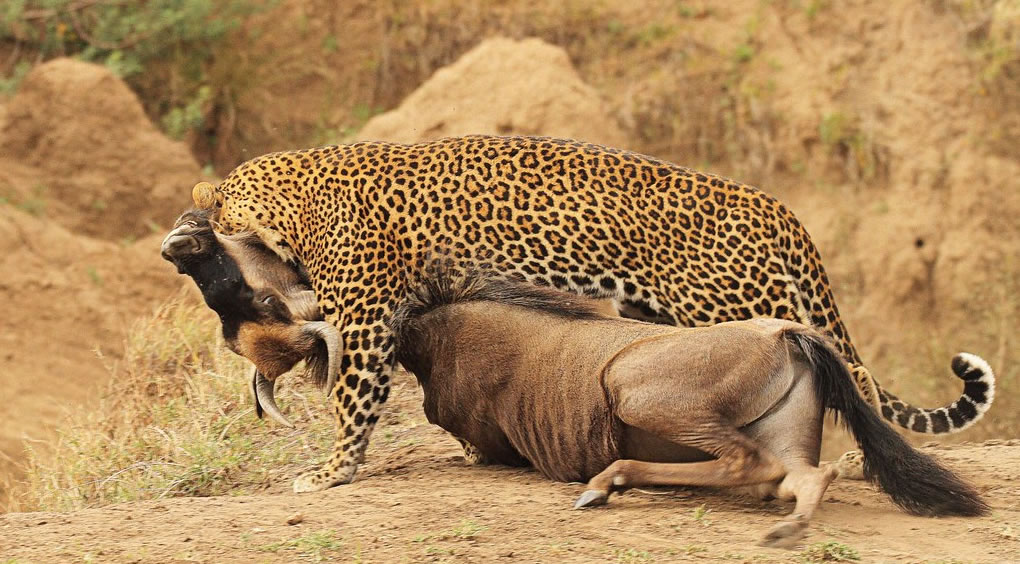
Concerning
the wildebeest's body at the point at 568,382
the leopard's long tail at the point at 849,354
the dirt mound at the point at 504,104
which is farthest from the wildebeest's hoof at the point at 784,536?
the dirt mound at the point at 504,104

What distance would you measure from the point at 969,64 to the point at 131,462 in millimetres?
11999

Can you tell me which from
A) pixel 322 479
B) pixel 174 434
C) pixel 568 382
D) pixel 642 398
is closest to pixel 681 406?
pixel 642 398

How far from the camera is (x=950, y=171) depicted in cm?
1658

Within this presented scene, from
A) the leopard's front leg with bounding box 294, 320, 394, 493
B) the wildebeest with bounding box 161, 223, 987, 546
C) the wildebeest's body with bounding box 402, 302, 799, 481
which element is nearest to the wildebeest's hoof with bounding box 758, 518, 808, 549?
the wildebeest with bounding box 161, 223, 987, 546

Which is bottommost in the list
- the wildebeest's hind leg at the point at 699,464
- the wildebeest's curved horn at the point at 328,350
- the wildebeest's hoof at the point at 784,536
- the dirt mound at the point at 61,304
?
the dirt mound at the point at 61,304

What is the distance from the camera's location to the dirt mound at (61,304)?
44.3 ft

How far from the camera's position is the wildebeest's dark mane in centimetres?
743

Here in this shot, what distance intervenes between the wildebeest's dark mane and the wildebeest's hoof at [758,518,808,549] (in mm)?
1818

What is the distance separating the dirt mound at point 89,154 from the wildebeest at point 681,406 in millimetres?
9978

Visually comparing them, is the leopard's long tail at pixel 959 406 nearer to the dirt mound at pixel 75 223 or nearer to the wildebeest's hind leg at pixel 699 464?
the wildebeest's hind leg at pixel 699 464

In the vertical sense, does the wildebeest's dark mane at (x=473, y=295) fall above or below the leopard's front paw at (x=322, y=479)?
above

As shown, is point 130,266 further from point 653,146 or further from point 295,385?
point 653,146

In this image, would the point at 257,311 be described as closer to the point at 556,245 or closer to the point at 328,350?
the point at 328,350

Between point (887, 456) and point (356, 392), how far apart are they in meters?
2.97
